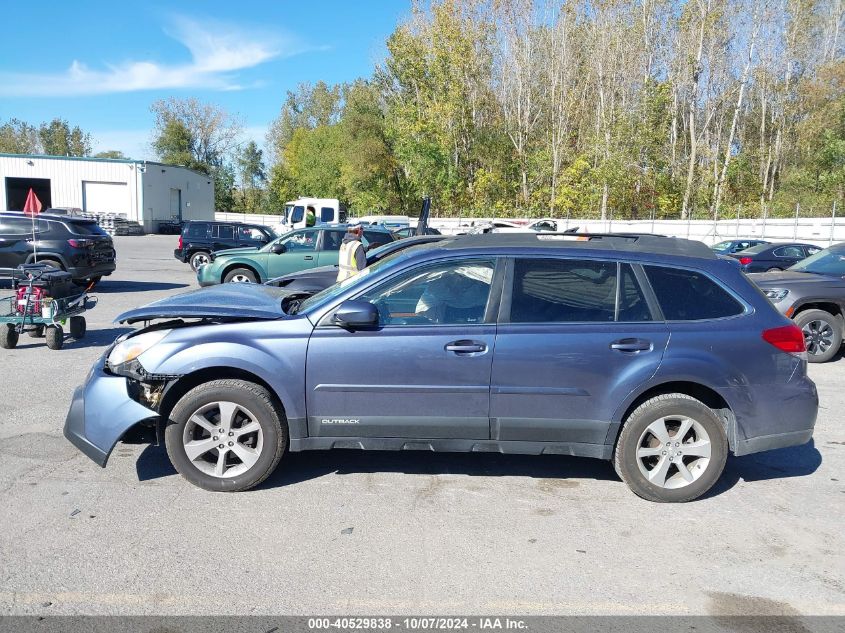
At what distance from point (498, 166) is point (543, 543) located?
4459cm

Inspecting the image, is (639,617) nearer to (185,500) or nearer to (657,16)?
(185,500)

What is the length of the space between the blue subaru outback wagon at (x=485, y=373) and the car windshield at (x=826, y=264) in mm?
6766

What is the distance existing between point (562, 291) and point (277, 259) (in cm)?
1116

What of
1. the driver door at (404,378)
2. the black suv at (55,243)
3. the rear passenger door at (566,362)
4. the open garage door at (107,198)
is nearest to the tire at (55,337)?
the black suv at (55,243)

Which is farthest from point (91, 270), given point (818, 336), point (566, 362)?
point (818, 336)

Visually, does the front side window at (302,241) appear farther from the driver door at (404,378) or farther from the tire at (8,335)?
the driver door at (404,378)

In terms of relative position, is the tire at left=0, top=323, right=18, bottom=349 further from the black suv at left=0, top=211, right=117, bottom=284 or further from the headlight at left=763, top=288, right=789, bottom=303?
the headlight at left=763, top=288, right=789, bottom=303

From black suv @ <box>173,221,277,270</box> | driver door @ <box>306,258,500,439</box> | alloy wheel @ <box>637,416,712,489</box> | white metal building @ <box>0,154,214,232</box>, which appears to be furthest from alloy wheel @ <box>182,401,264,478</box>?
white metal building @ <box>0,154,214,232</box>

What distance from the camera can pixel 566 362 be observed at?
4500 mm

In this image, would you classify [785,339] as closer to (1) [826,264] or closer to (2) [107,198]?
(1) [826,264]

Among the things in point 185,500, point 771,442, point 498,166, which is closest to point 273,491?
point 185,500

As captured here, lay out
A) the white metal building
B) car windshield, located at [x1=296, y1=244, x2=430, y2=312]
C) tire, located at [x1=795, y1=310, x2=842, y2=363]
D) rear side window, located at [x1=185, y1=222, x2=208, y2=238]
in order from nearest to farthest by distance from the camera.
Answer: car windshield, located at [x1=296, y1=244, x2=430, y2=312]
tire, located at [x1=795, y1=310, x2=842, y2=363]
rear side window, located at [x1=185, y1=222, x2=208, y2=238]
the white metal building

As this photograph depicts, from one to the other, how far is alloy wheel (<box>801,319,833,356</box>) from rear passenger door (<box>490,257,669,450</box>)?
6495mm

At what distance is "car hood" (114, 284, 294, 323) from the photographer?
4.68 meters
